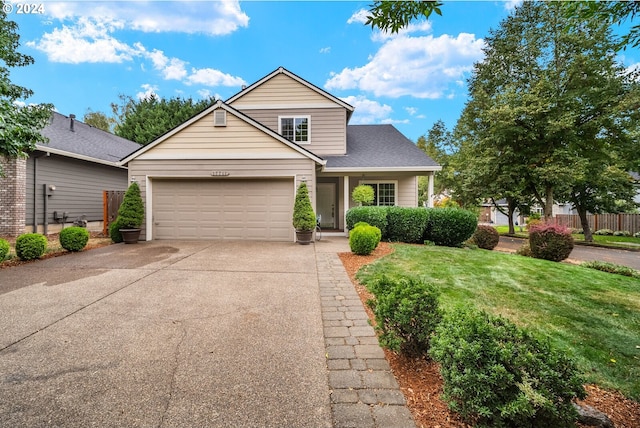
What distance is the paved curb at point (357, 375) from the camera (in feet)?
6.18

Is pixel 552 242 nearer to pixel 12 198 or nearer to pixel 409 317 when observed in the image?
pixel 409 317

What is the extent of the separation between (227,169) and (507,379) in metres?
9.48

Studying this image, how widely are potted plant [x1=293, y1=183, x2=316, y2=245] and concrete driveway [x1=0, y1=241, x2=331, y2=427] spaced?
3660 millimetres

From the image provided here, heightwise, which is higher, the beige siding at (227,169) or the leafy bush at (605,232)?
the beige siding at (227,169)

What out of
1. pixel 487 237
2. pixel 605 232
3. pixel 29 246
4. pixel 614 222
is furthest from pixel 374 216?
pixel 614 222

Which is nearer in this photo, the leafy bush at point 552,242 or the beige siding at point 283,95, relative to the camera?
the leafy bush at point 552,242

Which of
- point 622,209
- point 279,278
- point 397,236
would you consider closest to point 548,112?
point 622,209

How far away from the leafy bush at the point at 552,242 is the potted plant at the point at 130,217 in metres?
12.5

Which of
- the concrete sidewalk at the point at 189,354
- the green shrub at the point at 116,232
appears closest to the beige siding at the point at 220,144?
the green shrub at the point at 116,232

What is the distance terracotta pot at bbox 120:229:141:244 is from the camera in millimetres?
9180

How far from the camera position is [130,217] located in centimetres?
921

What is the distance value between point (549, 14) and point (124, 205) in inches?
868

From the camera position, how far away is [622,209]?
17125 mm

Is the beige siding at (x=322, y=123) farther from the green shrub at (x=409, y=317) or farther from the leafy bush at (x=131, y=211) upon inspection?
the green shrub at (x=409, y=317)
